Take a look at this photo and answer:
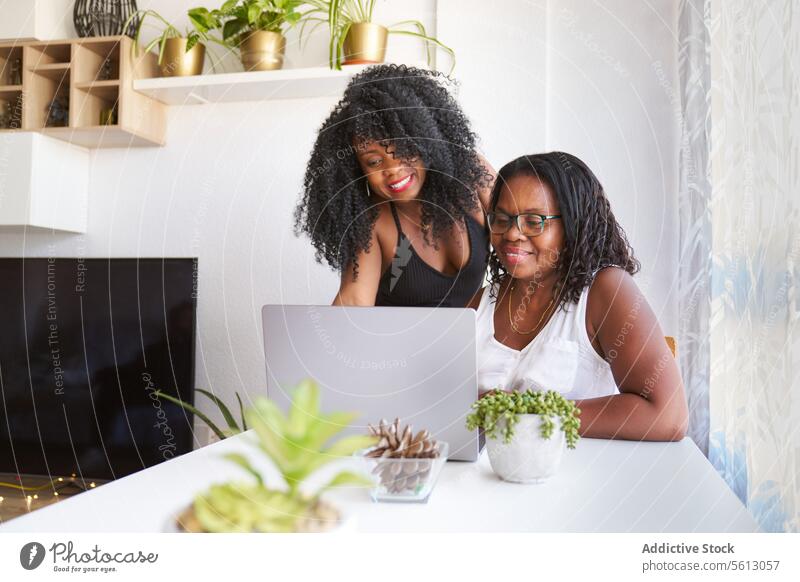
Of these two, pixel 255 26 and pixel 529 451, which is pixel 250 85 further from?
pixel 529 451

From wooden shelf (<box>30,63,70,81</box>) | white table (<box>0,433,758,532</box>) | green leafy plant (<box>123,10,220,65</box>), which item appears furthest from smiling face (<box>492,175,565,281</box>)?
wooden shelf (<box>30,63,70,81</box>)

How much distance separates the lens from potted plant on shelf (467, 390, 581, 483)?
0.45m

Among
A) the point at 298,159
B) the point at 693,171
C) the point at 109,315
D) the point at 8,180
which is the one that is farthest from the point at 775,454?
the point at 8,180

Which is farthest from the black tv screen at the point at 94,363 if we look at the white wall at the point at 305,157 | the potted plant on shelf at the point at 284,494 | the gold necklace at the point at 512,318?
the potted plant on shelf at the point at 284,494

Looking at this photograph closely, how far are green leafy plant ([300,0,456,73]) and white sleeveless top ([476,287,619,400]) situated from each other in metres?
0.64

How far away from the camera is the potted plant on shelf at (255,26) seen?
4.00ft

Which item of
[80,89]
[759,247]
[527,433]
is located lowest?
[527,433]

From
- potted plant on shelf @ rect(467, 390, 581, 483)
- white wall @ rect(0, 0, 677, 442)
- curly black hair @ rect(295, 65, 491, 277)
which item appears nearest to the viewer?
potted plant on shelf @ rect(467, 390, 581, 483)

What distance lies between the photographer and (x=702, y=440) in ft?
3.16

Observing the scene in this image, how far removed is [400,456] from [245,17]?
→ 1048 mm

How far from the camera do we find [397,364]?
1.72ft

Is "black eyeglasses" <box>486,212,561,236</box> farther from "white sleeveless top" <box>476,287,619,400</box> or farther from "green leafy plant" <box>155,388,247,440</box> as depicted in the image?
"green leafy plant" <box>155,388,247,440</box>

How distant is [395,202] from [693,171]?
0.45 m

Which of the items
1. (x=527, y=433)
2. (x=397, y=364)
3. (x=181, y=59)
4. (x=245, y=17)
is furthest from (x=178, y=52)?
(x=527, y=433)
